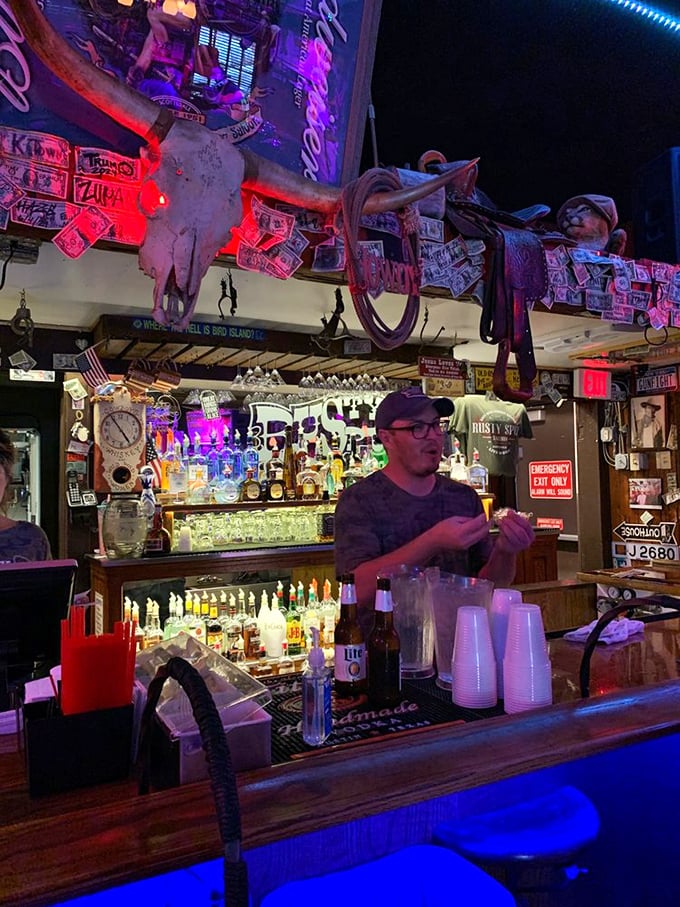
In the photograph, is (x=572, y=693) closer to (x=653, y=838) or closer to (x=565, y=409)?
(x=653, y=838)

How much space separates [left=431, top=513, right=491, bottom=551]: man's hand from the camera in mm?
2014

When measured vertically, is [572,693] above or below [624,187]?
below

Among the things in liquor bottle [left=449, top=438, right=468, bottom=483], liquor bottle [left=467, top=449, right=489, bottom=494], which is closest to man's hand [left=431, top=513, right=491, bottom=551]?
liquor bottle [left=449, top=438, right=468, bottom=483]

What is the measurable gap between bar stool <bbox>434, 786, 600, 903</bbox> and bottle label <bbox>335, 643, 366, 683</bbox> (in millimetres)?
451

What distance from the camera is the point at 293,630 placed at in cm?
437

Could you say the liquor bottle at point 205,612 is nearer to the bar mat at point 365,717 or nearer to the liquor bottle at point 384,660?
the bar mat at point 365,717

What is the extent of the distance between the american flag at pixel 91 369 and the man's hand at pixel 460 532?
127 inches

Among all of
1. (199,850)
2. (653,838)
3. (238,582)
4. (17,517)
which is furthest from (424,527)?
(17,517)

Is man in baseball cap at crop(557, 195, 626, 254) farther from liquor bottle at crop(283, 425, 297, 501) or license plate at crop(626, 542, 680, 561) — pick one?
license plate at crop(626, 542, 680, 561)

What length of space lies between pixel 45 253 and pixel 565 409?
253 inches

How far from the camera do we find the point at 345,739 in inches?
54.4

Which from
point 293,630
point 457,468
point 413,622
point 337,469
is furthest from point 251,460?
point 413,622

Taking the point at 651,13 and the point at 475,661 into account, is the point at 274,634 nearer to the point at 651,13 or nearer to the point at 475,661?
the point at 475,661

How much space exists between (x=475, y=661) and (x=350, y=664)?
327 millimetres
